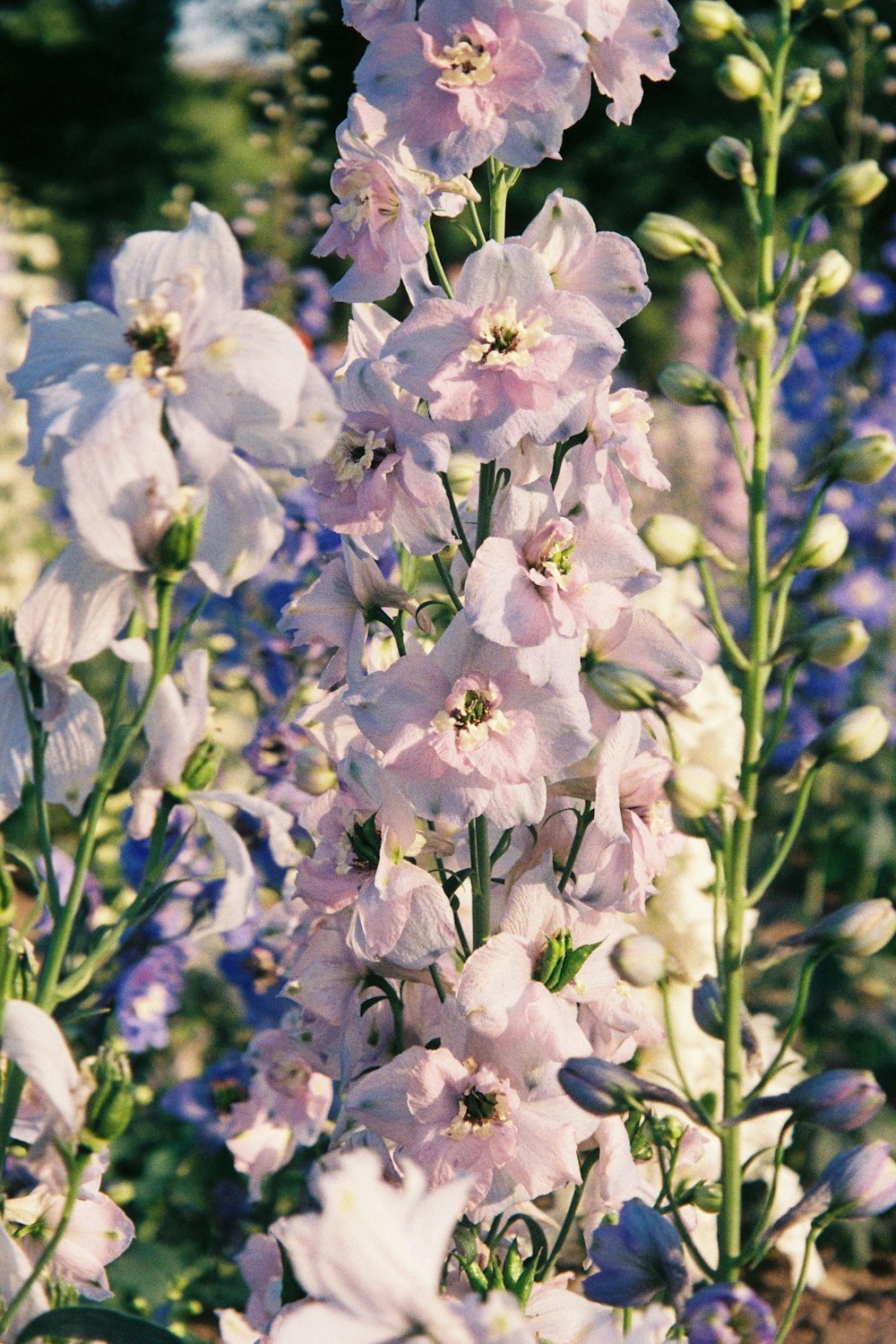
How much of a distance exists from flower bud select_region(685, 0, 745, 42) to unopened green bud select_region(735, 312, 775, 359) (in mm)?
302

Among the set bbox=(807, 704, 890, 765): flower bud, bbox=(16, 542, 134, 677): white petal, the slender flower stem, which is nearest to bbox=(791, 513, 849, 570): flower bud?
the slender flower stem

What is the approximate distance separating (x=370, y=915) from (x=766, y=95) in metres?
0.84

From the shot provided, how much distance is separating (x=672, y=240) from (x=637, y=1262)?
0.87 meters

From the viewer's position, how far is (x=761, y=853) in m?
2.92

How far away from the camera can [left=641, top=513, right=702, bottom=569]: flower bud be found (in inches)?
44.6

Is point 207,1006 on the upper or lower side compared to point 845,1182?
lower

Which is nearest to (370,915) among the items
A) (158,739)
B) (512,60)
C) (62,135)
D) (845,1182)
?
(158,739)

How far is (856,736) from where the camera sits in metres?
1.08

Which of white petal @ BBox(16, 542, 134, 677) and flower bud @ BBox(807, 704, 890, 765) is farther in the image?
flower bud @ BBox(807, 704, 890, 765)

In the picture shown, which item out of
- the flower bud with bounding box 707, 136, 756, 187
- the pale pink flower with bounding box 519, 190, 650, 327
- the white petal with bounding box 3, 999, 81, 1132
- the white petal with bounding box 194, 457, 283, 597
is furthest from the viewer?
the flower bud with bounding box 707, 136, 756, 187

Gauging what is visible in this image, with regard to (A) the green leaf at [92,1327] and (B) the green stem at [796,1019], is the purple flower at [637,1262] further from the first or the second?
(A) the green leaf at [92,1327]

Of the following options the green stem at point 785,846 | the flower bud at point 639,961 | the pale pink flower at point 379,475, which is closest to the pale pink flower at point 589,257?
the pale pink flower at point 379,475

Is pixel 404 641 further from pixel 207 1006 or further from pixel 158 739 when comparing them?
pixel 207 1006

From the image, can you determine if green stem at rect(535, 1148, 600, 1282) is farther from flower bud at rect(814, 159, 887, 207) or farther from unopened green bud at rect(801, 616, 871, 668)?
flower bud at rect(814, 159, 887, 207)
